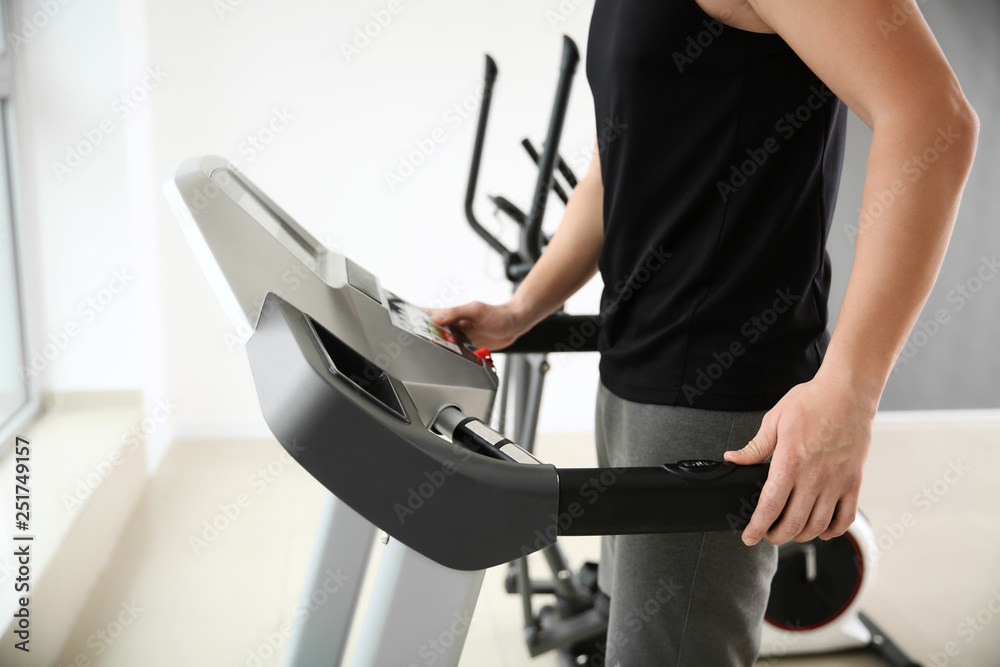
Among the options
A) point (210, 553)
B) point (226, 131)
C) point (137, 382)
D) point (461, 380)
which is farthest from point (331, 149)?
point (461, 380)

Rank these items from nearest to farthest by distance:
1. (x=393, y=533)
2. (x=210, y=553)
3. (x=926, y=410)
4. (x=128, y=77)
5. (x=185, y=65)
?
(x=393, y=533), (x=210, y=553), (x=128, y=77), (x=185, y=65), (x=926, y=410)

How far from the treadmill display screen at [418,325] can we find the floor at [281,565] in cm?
131

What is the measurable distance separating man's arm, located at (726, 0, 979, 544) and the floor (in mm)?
1546

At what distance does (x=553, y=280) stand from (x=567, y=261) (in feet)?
0.12

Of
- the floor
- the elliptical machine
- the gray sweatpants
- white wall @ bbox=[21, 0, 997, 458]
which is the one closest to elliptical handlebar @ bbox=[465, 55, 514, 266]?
the elliptical machine

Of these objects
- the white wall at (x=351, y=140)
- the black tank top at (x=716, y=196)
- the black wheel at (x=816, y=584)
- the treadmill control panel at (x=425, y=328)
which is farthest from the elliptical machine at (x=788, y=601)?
the white wall at (x=351, y=140)

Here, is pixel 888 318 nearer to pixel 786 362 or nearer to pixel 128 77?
pixel 786 362

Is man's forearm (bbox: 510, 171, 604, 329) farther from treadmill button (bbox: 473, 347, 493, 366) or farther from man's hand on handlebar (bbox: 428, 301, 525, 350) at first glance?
treadmill button (bbox: 473, 347, 493, 366)

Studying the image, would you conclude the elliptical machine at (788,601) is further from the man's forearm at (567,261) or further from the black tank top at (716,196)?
the black tank top at (716,196)

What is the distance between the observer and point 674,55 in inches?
31.6

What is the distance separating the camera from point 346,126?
3477mm

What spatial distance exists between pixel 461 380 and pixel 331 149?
2846 millimetres

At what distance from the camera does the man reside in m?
0.64

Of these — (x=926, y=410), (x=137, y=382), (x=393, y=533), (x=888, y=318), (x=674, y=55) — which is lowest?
(x=926, y=410)
